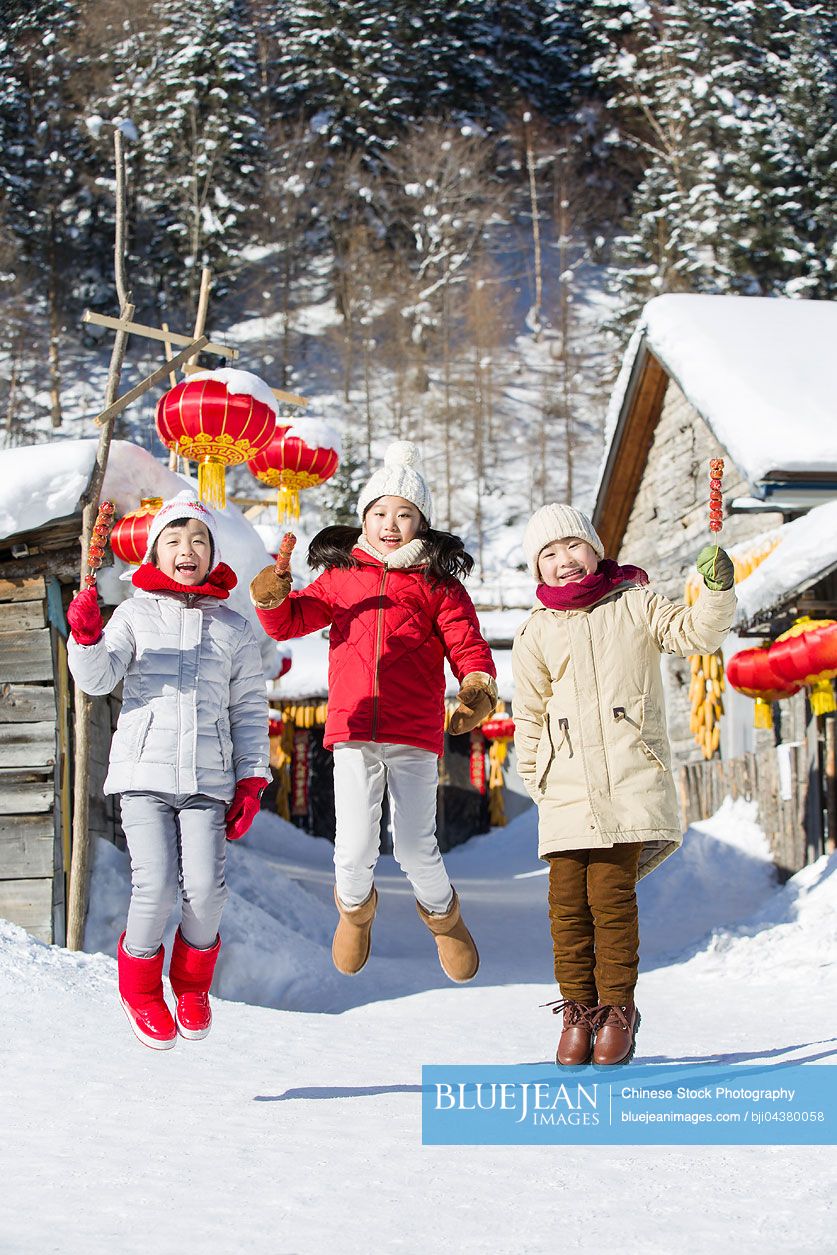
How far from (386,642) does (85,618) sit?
1119mm

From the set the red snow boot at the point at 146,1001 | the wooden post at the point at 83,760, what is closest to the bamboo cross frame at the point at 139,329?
the wooden post at the point at 83,760

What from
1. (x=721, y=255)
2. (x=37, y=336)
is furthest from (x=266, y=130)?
(x=721, y=255)

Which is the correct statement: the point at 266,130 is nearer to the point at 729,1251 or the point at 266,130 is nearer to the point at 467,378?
the point at 467,378

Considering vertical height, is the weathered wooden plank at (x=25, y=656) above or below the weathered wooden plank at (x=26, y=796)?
above

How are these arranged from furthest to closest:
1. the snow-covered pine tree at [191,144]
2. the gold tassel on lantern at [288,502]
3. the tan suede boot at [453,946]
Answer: the snow-covered pine tree at [191,144], the gold tassel on lantern at [288,502], the tan suede boot at [453,946]

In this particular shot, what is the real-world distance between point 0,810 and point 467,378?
113 ft

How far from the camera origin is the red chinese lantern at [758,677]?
938cm

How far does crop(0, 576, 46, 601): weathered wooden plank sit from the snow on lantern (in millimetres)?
5255

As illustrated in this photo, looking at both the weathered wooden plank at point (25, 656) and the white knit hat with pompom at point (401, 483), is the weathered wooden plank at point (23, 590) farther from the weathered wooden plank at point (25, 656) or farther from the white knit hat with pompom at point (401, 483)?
the white knit hat with pompom at point (401, 483)

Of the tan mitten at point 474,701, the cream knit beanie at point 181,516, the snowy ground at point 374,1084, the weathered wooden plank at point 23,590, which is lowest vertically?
the snowy ground at point 374,1084

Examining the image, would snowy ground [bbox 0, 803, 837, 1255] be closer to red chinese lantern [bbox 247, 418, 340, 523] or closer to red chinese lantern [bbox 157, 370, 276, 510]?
red chinese lantern [bbox 157, 370, 276, 510]

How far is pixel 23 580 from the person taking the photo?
322 inches

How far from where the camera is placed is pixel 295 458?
9898 millimetres

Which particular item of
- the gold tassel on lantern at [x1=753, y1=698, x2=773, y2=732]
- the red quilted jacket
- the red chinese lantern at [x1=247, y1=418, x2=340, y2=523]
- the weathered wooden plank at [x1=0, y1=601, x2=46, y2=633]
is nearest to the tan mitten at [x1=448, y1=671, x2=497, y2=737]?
the red quilted jacket
